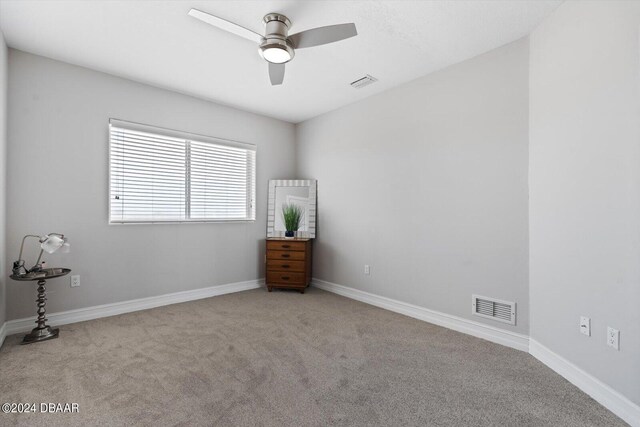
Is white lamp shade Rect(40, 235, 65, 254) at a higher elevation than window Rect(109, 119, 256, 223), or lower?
lower

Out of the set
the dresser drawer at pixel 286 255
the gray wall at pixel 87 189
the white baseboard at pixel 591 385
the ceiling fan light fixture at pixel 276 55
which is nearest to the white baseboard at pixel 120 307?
the gray wall at pixel 87 189

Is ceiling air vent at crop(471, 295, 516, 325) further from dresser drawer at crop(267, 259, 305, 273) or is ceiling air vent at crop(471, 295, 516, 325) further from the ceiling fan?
the ceiling fan

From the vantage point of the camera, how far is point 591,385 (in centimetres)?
182

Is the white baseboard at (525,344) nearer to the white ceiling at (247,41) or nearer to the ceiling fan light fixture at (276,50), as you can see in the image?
the white ceiling at (247,41)

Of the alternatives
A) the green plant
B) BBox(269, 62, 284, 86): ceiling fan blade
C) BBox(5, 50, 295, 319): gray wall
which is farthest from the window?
BBox(269, 62, 284, 86): ceiling fan blade

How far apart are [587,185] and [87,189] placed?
431 cm

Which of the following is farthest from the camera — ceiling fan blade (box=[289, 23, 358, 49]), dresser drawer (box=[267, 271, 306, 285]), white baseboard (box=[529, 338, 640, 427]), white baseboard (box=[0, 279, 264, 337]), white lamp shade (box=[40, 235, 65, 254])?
dresser drawer (box=[267, 271, 306, 285])

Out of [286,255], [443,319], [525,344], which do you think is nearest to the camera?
[525,344]

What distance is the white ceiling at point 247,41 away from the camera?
2.13m

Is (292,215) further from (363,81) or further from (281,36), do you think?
(281,36)

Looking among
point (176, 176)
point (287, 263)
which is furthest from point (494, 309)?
point (176, 176)

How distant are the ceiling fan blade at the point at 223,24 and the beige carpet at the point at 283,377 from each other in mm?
2412

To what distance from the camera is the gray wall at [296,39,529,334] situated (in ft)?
8.30

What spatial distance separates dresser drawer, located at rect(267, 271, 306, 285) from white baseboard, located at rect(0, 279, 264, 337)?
389mm
